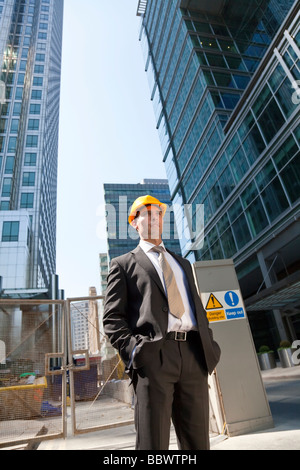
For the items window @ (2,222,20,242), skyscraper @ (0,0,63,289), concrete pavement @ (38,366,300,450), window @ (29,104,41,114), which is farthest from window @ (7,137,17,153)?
concrete pavement @ (38,366,300,450)

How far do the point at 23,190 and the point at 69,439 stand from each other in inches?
1997

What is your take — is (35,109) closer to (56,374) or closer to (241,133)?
(241,133)

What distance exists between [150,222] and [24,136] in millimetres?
60936

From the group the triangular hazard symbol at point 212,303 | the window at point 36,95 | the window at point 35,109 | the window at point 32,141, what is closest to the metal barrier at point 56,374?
the triangular hazard symbol at point 212,303

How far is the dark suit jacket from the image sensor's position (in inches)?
67.9

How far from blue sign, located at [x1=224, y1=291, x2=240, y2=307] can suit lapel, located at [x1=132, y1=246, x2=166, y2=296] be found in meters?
3.13

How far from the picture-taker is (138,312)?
6.37 feet

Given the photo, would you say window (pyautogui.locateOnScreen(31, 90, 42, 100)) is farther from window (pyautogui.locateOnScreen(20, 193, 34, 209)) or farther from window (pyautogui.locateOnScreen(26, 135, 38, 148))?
window (pyautogui.locateOnScreen(20, 193, 34, 209))

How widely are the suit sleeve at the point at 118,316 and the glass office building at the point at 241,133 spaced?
1508cm

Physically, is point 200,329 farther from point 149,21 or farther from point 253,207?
point 149,21

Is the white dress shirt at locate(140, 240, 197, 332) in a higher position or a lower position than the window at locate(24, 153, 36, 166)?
lower

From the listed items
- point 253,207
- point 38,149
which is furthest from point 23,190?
point 253,207

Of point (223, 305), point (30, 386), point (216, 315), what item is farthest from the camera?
point (30, 386)

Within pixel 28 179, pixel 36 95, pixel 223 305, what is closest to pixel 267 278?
pixel 223 305
